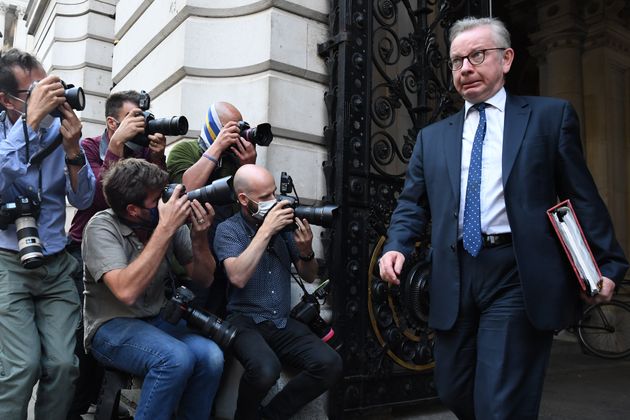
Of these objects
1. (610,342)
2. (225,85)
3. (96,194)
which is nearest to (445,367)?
(96,194)

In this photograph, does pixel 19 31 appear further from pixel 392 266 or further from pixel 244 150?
pixel 392 266

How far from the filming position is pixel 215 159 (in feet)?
11.0

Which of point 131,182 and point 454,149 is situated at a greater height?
point 454,149

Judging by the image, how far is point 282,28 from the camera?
4.03 meters

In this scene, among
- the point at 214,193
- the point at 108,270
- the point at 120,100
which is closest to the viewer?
the point at 108,270

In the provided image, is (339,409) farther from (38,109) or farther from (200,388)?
(38,109)

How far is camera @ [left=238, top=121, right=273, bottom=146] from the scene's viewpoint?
339cm

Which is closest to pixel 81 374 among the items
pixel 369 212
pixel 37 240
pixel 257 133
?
pixel 37 240

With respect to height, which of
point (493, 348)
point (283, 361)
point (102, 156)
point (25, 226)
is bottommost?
point (283, 361)

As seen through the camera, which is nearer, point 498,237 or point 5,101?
point 498,237

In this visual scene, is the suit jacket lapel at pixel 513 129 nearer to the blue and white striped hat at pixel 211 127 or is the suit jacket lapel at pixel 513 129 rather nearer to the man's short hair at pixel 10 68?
the blue and white striped hat at pixel 211 127

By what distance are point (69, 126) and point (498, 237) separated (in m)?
2.08

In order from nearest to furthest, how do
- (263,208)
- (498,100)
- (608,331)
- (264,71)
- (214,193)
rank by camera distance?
1. (498,100)
2. (214,193)
3. (263,208)
4. (264,71)
5. (608,331)

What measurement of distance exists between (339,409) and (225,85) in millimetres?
2358
